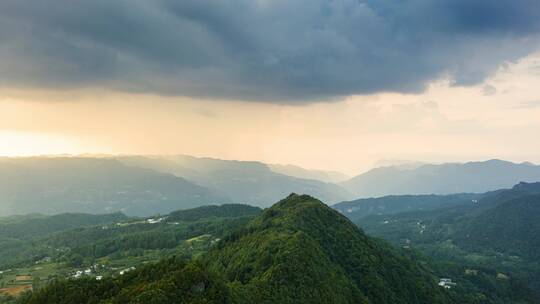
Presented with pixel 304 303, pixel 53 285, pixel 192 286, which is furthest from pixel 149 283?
pixel 304 303

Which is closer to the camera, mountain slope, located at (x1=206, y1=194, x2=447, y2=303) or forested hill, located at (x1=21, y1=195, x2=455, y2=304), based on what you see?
forested hill, located at (x1=21, y1=195, x2=455, y2=304)

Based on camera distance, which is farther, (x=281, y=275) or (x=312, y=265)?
(x=312, y=265)

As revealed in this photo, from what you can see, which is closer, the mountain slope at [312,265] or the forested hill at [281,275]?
the forested hill at [281,275]

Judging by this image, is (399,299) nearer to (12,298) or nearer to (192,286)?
(192,286)

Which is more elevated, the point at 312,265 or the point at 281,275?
the point at 312,265
